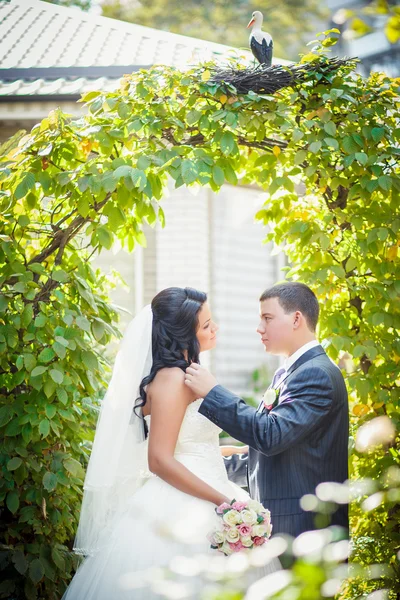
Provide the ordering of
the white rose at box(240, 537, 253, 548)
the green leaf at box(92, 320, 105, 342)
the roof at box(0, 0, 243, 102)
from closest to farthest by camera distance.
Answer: the white rose at box(240, 537, 253, 548) < the green leaf at box(92, 320, 105, 342) < the roof at box(0, 0, 243, 102)

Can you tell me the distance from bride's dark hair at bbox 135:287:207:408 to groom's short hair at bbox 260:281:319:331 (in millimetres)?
391

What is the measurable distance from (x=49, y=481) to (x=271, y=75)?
8.13 feet

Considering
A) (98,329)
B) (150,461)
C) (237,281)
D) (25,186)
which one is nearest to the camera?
(150,461)

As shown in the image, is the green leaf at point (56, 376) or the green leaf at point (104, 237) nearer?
the green leaf at point (56, 376)

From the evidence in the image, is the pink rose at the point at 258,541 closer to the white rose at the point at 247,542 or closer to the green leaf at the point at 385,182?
the white rose at the point at 247,542

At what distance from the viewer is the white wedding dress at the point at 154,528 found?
305 cm

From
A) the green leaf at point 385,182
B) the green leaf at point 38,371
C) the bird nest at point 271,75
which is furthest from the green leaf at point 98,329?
the green leaf at point 385,182

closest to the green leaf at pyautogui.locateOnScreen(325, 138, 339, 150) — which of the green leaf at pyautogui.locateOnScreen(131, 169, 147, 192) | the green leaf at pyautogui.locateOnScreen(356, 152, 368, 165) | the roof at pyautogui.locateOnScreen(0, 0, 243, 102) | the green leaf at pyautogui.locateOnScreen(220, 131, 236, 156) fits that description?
the green leaf at pyautogui.locateOnScreen(356, 152, 368, 165)

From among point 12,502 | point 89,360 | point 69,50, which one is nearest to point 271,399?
point 89,360

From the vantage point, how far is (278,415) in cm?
311

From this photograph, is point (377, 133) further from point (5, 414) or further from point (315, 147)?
point (5, 414)

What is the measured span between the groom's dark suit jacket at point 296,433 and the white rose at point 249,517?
1.03ft

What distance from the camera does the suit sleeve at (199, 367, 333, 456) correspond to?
10.0 ft

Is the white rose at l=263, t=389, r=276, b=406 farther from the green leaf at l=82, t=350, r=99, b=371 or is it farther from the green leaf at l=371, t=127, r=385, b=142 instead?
the green leaf at l=371, t=127, r=385, b=142
